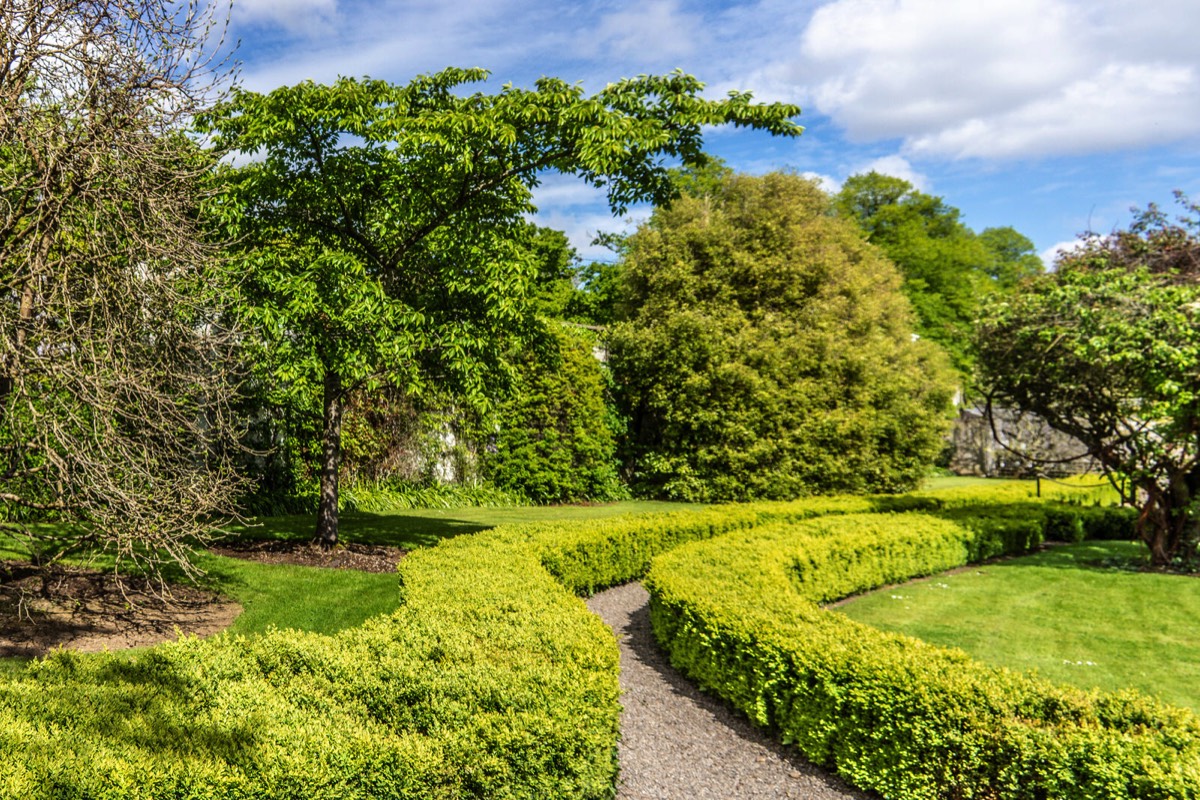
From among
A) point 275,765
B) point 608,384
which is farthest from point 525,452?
point 275,765

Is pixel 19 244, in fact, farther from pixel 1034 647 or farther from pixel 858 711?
pixel 1034 647

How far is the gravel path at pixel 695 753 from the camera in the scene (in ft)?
18.2

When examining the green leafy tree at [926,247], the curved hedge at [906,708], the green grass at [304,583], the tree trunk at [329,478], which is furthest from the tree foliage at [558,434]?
the green leafy tree at [926,247]

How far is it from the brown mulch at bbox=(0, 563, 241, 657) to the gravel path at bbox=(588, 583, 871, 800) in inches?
160

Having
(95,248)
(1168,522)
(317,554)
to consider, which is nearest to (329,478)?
(317,554)

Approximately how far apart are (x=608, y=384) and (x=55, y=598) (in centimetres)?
1427

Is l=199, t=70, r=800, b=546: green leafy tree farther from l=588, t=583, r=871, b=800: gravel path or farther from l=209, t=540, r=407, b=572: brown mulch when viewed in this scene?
l=588, t=583, r=871, b=800: gravel path

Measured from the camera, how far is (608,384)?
69.7 feet

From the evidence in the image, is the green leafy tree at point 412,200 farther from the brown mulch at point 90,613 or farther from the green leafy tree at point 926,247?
the green leafy tree at point 926,247

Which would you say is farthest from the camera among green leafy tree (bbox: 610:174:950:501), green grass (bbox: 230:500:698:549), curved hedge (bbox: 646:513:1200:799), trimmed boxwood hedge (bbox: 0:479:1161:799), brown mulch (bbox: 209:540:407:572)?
green leafy tree (bbox: 610:174:950:501)

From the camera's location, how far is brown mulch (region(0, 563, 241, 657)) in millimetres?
7441

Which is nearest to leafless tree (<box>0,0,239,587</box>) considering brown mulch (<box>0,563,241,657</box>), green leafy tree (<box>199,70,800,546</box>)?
brown mulch (<box>0,563,241,657</box>)

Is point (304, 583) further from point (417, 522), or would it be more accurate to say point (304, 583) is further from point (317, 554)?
point (417, 522)

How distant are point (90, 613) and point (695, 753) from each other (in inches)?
246
